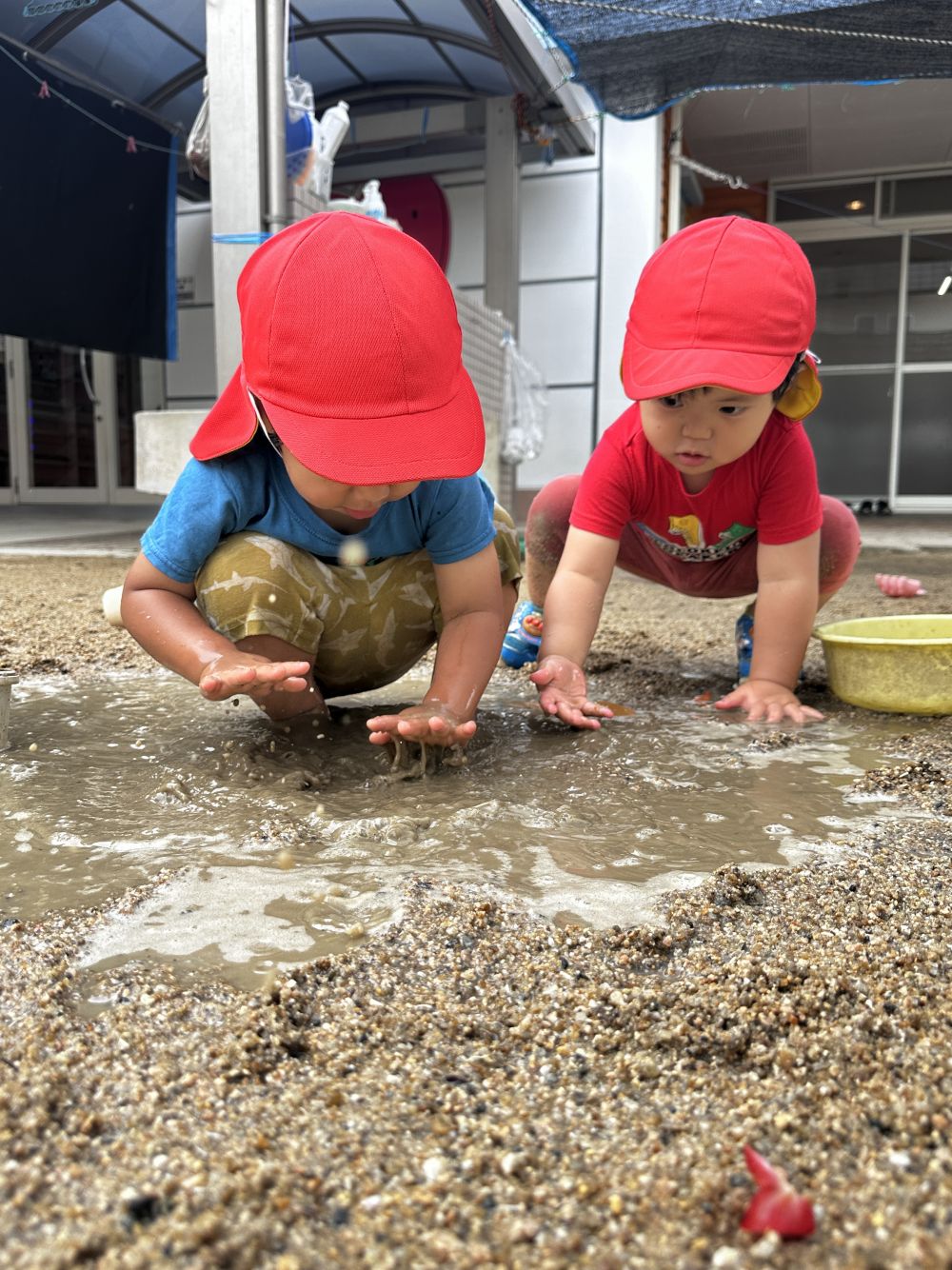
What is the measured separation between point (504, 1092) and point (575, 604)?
1370mm

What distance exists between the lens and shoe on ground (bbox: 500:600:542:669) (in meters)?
2.43

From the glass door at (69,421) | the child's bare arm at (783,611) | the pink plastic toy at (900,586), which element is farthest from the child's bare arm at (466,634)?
the glass door at (69,421)

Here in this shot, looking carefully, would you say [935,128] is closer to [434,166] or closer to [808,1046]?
[434,166]

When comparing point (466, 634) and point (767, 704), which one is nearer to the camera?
point (466, 634)

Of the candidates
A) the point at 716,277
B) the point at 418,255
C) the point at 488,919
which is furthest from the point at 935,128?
the point at 488,919

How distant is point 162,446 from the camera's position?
5.11 meters

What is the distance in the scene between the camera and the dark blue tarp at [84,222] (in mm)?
5551

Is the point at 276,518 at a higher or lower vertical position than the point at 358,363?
lower

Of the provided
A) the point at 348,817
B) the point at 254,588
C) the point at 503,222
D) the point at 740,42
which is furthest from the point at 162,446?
the point at 348,817

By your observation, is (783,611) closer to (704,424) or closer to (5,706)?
(704,424)

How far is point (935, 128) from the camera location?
302 inches

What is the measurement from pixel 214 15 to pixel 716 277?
3440mm

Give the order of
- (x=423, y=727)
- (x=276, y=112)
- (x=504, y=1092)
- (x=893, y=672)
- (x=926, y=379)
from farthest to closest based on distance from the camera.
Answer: (x=926, y=379) → (x=276, y=112) → (x=893, y=672) → (x=423, y=727) → (x=504, y=1092)

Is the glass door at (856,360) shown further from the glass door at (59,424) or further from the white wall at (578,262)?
the glass door at (59,424)
